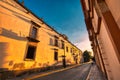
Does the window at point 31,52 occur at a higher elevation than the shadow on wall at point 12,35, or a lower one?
lower

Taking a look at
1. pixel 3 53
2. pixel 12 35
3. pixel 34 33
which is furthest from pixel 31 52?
pixel 3 53

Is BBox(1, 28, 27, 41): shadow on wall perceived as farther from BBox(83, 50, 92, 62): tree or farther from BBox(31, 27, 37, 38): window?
BBox(83, 50, 92, 62): tree

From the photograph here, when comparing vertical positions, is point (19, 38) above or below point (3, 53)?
above

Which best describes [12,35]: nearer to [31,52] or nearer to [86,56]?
[31,52]

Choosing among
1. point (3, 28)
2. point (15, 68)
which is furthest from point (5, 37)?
point (15, 68)

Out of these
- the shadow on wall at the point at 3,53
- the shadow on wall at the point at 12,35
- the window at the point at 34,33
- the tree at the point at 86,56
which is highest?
the tree at the point at 86,56

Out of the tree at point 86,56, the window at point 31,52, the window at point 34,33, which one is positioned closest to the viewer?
the window at point 31,52

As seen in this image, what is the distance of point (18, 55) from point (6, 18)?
386cm

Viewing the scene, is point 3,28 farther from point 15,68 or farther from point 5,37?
point 15,68

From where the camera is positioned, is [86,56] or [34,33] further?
[86,56]

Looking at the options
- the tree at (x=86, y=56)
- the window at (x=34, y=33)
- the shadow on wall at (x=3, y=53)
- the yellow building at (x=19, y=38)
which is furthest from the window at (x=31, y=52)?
the tree at (x=86, y=56)

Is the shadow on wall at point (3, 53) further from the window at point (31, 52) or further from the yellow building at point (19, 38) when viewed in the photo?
the window at point (31, 52)

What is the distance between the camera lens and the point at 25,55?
11.6 meters

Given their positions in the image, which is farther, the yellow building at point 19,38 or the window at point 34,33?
the window at point 34,33
